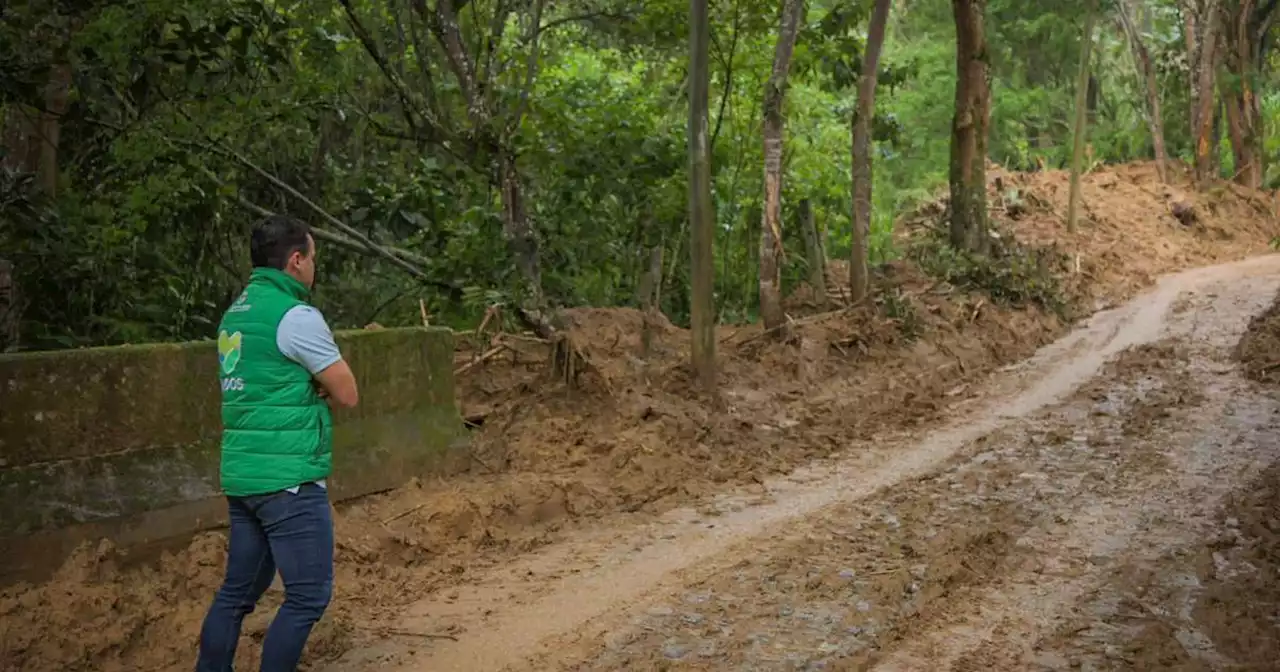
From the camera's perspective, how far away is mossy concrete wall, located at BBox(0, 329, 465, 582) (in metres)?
5.32

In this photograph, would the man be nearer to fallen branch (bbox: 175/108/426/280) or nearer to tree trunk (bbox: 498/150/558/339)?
fallen branch (bbox: 175/108/426/280)

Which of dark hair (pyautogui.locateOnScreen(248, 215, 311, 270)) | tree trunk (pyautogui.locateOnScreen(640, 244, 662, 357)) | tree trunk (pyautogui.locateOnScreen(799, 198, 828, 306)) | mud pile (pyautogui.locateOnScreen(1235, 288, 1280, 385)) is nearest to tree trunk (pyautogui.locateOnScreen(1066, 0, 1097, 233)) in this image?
mud pile (pyautogui.locateOnScreen(1235, 288, 1280, 385))

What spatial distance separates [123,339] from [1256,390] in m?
10.2

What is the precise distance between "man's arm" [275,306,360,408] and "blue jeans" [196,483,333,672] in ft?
1.30

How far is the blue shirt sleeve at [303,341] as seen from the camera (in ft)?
13.5

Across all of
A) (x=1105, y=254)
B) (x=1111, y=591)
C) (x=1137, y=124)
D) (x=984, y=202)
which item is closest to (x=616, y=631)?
(x=1111, y=591)

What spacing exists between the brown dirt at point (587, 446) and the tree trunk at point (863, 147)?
449mm

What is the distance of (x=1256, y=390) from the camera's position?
1110 centimetres

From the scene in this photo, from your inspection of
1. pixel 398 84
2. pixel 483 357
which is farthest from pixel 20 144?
pixel 483 357

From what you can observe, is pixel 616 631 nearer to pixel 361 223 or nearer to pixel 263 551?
pixel 263 551

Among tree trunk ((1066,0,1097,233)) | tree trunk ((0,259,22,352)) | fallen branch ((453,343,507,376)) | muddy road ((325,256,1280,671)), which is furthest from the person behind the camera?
tree trunk ((1066,0,1097,233))

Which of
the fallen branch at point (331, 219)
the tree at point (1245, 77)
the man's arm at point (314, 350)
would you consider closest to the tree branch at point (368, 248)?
the fallen branch at point (331, 219)

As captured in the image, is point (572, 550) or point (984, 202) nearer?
point (572, 550)

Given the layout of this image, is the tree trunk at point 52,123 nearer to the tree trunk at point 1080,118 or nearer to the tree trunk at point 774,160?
the tree trunk at point 774,160
